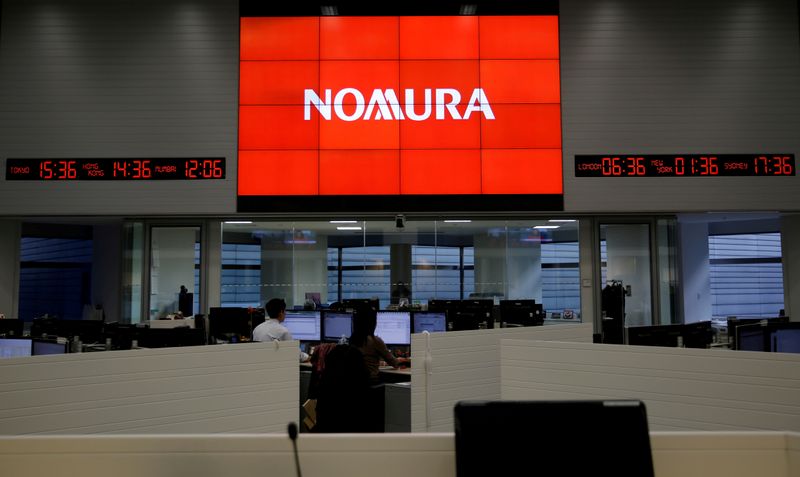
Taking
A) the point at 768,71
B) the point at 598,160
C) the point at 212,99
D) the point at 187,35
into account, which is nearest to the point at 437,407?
the point at 598,160

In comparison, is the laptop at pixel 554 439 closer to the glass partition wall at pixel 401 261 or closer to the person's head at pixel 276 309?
the person's head at pixel 276 309

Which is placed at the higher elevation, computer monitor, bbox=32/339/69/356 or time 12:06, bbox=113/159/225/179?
time 12:06, bbox=113/159/225/179

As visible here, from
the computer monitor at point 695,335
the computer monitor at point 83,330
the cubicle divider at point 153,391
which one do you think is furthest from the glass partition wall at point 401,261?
the cubicle divider at point 153,391

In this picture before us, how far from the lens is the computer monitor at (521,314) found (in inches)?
303

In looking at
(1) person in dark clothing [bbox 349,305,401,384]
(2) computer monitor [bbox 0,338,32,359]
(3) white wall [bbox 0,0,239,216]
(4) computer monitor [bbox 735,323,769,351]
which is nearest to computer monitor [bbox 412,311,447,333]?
(1) person in dark clothing [bbox 349,305,401,384]

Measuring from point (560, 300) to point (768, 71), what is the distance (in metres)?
4.31

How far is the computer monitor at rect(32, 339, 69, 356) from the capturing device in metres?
4.53

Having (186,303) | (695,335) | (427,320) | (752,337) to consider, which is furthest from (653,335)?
(186,303)

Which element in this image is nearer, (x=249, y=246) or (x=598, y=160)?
(x=598, y=160)

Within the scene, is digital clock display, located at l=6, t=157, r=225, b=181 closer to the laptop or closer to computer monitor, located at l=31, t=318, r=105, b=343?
computer monitor, located at l=31, t=318, r=105, b=343

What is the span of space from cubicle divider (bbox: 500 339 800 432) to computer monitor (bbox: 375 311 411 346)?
3319 millimetres

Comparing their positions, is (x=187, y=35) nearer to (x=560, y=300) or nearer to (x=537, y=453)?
(x=560, y=300)

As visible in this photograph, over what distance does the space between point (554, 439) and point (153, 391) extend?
190 cm

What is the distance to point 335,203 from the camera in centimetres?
863
